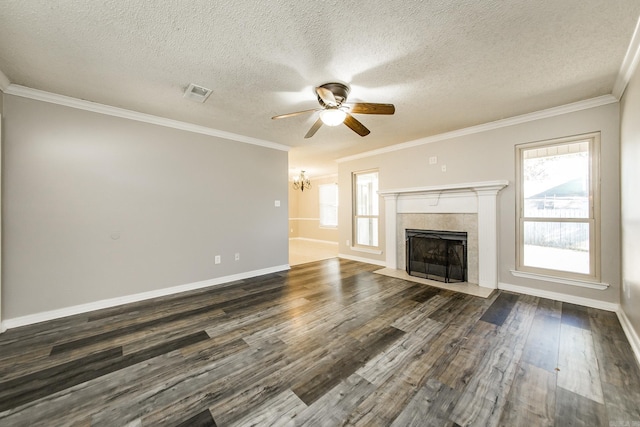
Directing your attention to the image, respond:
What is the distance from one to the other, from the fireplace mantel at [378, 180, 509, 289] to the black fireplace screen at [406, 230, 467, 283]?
27cm

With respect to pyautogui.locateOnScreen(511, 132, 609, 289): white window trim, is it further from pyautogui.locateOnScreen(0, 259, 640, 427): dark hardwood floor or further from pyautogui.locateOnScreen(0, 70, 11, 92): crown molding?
pyautogui.locateOnScreen(0, 70, 11, 92): crown molding

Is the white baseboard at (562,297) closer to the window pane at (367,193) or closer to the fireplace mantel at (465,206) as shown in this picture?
the fireplace mantel at (465,206)

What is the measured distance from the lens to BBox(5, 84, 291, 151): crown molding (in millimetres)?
2535

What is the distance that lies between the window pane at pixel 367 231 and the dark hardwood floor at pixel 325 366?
2.63m

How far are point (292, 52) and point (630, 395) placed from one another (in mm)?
3320

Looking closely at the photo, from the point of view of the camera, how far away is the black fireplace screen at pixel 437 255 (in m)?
3.89

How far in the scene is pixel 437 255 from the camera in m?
4.13

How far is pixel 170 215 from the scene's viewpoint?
11.3ft

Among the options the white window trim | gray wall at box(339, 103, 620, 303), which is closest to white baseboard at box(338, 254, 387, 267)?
gray wall at box(339, 103, 620, 303)

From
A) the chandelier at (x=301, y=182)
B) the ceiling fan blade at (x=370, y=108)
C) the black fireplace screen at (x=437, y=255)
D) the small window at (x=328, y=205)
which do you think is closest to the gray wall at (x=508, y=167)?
the black fireplace screen at (x=437, y=255)

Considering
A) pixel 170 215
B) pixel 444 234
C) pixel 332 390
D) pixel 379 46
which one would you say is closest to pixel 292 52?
pixel 379 46

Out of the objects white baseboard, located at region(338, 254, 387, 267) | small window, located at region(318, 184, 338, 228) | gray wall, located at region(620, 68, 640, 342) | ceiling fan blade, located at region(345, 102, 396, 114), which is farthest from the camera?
small window, located at region(318, 184, 338, 228)

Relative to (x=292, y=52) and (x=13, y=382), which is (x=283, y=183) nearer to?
(x=292, y=52)

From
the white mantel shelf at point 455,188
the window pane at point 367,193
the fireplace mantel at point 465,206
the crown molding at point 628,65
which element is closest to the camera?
the crown molding at point 628,65
